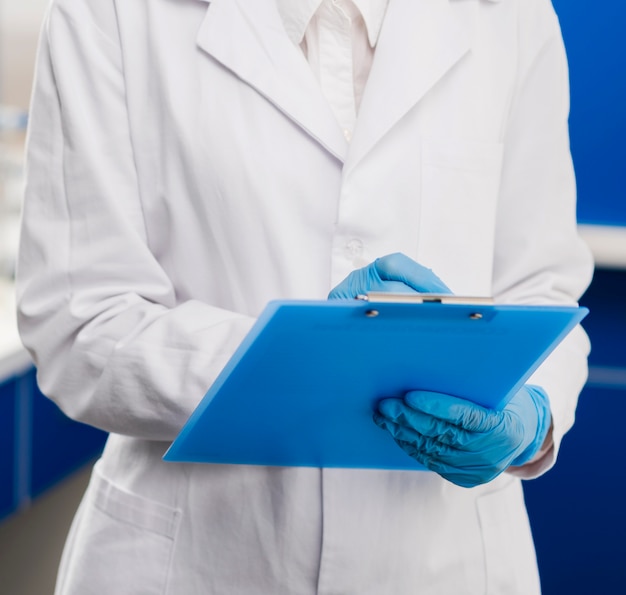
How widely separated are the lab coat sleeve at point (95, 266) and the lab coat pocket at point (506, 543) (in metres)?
0.38

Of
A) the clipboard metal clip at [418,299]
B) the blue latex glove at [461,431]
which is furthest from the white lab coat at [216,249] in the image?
the clipboard metal clip at [418,299]

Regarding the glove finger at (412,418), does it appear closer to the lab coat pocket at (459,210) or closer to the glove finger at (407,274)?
the glove finger at (407,274)

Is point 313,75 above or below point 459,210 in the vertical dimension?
above

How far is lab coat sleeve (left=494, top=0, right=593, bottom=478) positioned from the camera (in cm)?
124

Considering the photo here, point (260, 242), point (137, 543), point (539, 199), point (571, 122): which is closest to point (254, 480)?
point (137, 543)

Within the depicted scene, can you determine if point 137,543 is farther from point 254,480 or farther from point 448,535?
point 448,535

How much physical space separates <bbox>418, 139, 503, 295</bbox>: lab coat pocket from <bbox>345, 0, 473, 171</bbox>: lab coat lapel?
2.5 inches

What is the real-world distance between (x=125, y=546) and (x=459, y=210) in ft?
1.78

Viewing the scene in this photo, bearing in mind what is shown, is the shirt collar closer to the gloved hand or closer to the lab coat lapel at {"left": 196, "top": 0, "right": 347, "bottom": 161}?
the lab coat lapel at {"left": 196, "top": 0, "right": 347, "bottom": 161}

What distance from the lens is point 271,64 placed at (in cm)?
112

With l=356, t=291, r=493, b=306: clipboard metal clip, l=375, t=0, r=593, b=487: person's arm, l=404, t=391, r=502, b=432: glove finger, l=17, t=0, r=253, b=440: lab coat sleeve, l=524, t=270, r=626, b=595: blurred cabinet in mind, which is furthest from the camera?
l=524, t=270, r=626, b=595: blurred cabinet

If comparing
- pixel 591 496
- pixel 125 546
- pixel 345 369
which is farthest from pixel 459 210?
pixel 591 496

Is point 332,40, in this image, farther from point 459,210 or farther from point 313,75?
point 459,210

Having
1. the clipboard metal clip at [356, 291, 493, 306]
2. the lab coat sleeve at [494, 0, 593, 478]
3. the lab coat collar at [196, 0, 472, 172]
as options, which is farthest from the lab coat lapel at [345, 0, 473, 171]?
the clipboard metal clip at [356, 291, 493, 306]
